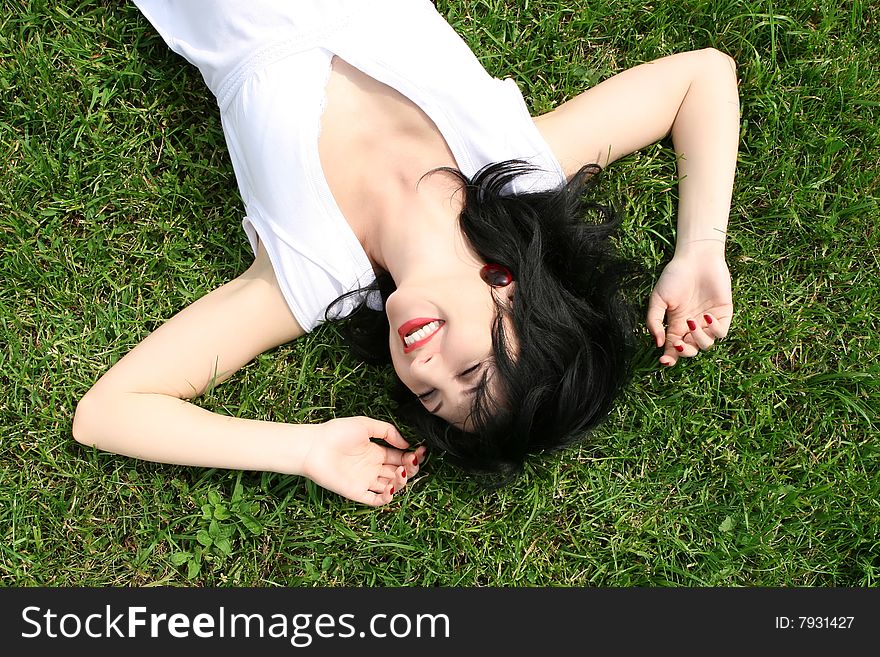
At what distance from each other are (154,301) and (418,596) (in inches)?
55.5

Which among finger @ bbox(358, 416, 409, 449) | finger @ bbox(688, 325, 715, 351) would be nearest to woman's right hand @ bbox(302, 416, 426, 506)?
finger @ bbox(358, 416, 409, 449)

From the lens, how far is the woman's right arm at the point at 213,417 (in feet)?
7.80

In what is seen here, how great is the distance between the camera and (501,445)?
2.24 metres

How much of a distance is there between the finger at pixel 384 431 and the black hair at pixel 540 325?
0.08m

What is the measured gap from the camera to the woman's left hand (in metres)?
2.49

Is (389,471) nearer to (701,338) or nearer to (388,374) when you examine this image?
(388,374)

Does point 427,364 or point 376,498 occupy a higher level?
point 427,364

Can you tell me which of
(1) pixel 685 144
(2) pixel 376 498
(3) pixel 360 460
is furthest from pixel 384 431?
(1) pixel 685 144

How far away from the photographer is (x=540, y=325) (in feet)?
7.08

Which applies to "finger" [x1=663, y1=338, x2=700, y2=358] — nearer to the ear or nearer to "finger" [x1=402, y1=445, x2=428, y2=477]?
the ear

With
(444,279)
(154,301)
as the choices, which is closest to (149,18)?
(154,301)

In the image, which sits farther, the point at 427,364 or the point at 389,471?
the point at 389,471

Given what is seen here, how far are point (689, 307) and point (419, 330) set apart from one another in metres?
1.02

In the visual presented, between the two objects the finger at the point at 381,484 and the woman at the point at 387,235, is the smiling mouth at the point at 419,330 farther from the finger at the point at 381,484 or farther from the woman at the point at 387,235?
the finger at the point at 381,484
